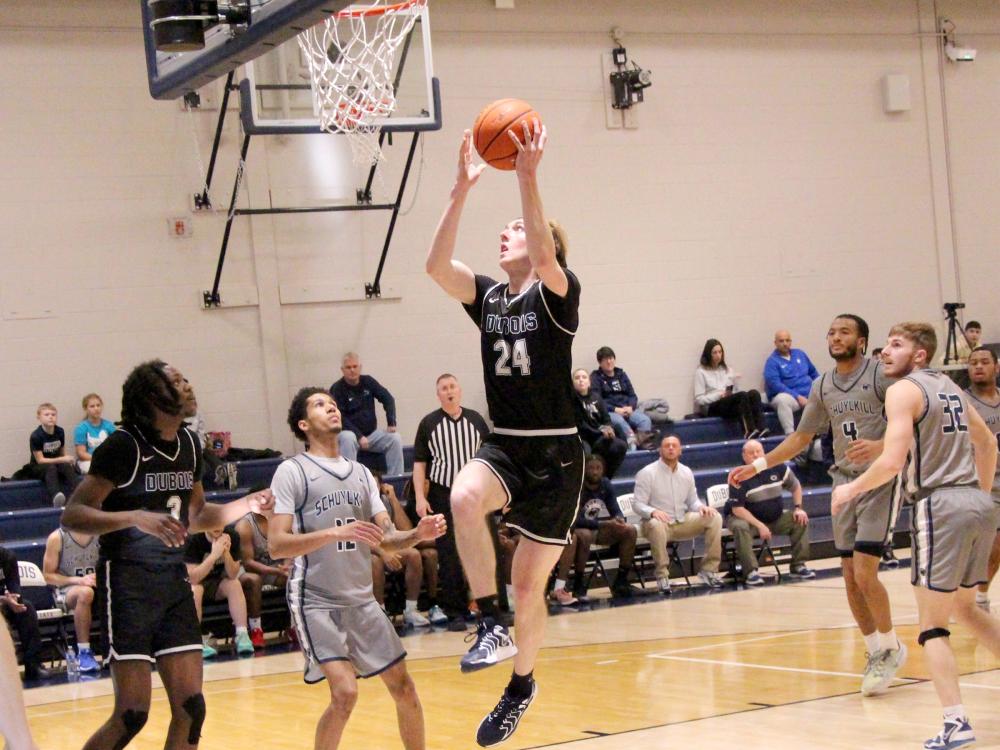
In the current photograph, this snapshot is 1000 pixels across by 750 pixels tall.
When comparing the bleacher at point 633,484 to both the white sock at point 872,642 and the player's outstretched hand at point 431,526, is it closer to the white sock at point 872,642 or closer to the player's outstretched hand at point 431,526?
the white sock at point 872,642

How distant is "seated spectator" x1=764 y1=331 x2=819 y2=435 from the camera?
15.1 meters

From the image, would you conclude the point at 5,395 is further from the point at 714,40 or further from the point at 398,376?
the point at 714,40

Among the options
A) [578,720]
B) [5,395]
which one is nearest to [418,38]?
[5,395]

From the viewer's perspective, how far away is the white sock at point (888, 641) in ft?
23.0

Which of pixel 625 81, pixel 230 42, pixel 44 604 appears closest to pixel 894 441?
pixel 230 42

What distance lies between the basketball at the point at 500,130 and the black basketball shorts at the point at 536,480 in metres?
1.00

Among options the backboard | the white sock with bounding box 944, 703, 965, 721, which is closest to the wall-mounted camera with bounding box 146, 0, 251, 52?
the backboard

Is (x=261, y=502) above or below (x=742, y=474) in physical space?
above

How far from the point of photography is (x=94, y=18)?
13016 mm

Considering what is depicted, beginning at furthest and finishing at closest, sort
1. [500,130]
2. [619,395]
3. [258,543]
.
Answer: [619,395] → [258,543] → [500,130]

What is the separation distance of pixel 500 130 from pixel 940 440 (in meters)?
2.51

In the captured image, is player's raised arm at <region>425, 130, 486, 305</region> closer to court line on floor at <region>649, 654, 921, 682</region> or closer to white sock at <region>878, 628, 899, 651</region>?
white sock at <region>878, 628, 899, 651</region>

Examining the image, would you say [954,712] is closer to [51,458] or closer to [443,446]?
→ [443,446]

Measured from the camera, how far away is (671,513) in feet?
39.4
